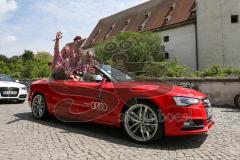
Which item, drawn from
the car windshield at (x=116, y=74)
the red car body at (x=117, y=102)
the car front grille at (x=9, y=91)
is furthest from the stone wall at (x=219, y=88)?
the car front grille at (x=9, y=91)

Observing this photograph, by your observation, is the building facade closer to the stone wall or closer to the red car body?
the stone wall

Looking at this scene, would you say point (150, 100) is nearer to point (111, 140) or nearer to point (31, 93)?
point (111, 140)

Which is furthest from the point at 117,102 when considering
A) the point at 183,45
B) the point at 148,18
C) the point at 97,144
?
the point at 148,18

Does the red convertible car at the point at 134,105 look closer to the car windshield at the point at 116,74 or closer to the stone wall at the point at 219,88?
the car windshield at the point at 116,74

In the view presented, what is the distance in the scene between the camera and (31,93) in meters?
9.34

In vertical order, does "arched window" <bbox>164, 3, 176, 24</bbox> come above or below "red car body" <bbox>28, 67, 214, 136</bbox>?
above

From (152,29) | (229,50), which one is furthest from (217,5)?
(152,29)

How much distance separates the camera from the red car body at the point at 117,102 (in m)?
6.03

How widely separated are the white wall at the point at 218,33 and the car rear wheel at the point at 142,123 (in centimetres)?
3449

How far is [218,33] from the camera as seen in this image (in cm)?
4019

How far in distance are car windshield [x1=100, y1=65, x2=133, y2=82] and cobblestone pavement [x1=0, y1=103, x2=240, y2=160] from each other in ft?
3.81

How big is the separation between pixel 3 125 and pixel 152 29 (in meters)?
43.0

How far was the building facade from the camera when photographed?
39250 mm

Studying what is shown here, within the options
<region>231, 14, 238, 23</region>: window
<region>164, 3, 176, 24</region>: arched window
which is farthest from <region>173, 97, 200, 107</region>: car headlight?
<region>164, 3, 176, 24</region>: arched window
